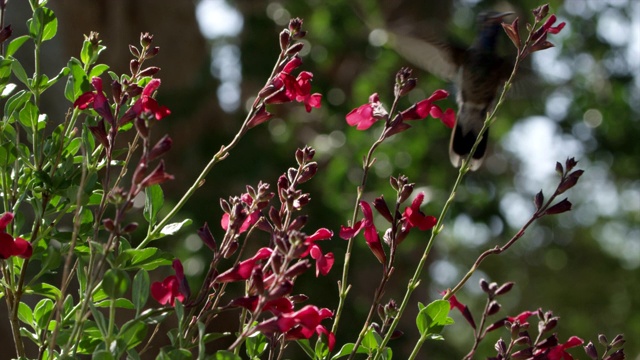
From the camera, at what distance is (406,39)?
2879mm

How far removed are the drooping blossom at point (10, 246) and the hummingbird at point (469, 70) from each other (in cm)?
128

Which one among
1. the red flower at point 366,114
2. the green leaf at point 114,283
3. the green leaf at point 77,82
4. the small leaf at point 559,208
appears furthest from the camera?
the red flower at point 366,114

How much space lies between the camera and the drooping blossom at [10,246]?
4.11 feet

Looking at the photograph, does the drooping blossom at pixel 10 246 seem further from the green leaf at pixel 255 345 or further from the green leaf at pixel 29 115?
the green leaf at pixel 255 345

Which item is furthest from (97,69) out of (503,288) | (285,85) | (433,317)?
(503,288)

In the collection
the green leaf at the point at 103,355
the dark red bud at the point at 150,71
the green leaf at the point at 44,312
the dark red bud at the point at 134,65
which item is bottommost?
the green leaf at the point at 44,312

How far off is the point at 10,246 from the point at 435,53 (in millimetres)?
1838

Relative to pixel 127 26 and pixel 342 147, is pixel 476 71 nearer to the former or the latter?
pixel 342 147

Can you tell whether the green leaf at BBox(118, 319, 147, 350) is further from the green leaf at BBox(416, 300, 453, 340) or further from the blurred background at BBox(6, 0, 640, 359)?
the blurred background at BBox(6, 0, 640, 359)

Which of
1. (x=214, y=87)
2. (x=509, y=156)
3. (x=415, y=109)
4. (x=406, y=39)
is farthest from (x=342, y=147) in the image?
(x=509, y=156)

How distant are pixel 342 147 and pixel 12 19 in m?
3.33

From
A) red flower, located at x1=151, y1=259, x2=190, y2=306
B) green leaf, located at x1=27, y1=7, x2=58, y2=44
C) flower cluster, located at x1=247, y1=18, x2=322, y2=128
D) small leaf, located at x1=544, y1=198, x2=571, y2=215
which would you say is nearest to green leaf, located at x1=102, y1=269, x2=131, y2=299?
red flower, located at x1=151, y1=259, x2=190, y2=306

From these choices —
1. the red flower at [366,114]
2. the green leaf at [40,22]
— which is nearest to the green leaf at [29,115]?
the green leaf at [40,22]

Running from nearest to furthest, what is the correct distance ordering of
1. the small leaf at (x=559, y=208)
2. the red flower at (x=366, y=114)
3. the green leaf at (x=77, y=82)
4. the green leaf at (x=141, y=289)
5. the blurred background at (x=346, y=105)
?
1. the green leaf at (x=141, y=289)
2. the green leaf at (x=77, y=82)
3. the small leaf at (x=559, y=208)
4. the red flower at (x=366, y=114)
5. the blurred background at (x=346, y=105)
